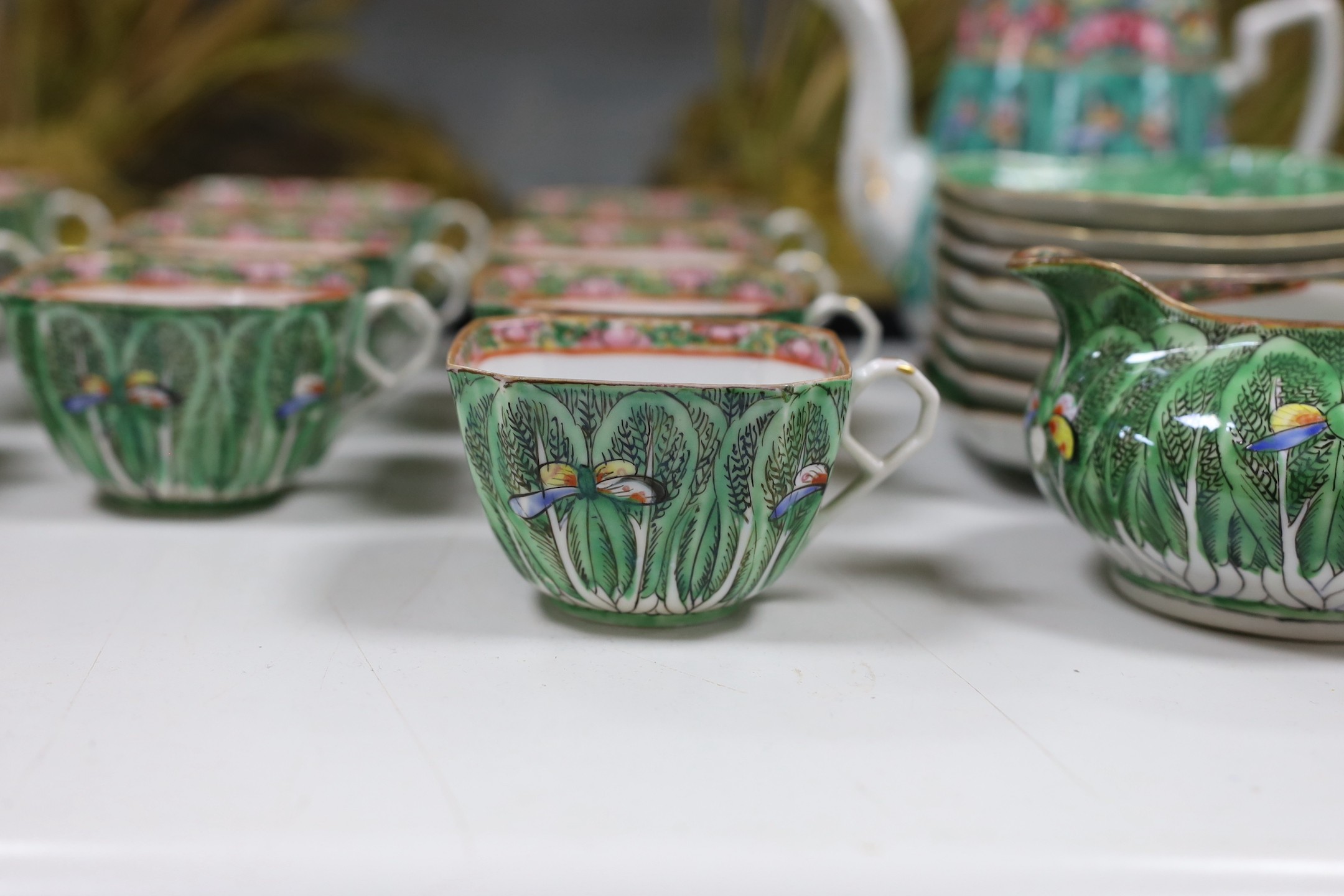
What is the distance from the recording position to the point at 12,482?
0.69m

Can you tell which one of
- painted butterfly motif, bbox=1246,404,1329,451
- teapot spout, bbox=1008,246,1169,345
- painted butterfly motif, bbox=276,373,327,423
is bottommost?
painted butterfly motif, bbox=276,373,327,423

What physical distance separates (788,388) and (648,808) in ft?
0.52

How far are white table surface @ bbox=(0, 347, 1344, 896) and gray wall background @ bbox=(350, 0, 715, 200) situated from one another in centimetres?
69

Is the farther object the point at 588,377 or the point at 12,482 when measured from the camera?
the point at 12,482

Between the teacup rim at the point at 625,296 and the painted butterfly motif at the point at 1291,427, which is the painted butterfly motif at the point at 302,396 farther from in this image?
the painted butterfly motif at the point at 1291,427

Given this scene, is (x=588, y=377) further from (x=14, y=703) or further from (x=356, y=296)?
(x=14, y=703)

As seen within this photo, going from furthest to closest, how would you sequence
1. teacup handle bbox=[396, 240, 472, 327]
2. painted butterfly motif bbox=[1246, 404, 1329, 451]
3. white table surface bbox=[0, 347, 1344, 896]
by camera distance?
teacup handle bbox=[396, 240, 472, 327] → painted butterfly motif bbox=[1246, 404, 1329, 451] → white table surface bbox=[0, 347, 1344, 896]

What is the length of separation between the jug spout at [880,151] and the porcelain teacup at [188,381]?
0.34 m

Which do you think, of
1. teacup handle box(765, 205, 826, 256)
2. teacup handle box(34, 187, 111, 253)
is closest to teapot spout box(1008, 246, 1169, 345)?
teacup handle box(765, 205, 826, 256)

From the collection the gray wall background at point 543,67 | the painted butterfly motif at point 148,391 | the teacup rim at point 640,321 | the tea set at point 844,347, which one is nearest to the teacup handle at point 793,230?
the tea set at point 844,347

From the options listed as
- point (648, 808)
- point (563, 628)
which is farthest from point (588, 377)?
point (648, 808)

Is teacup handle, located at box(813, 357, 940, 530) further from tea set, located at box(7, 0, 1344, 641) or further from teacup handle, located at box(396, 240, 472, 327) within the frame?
teacup handle, located at box(396, 240, 472, 327)

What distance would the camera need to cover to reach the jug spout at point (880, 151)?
0.86 m

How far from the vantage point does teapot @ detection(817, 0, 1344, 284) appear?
868 millimetres
